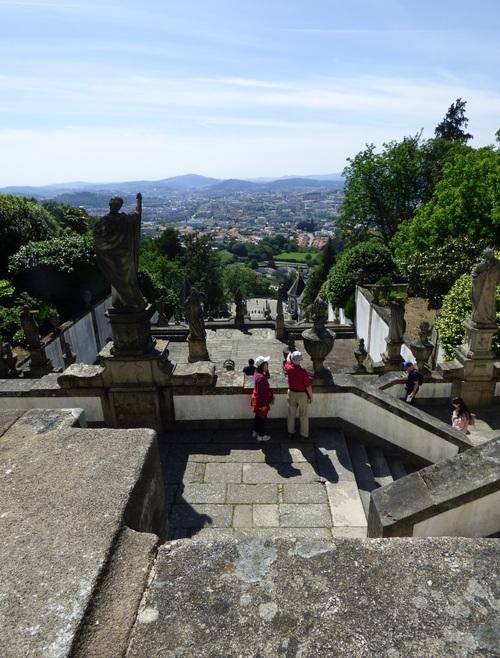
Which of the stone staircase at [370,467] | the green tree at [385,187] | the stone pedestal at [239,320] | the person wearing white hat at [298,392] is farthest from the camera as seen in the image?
the green tree at [385,187]

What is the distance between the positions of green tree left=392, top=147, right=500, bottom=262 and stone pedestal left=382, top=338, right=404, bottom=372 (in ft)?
24.4

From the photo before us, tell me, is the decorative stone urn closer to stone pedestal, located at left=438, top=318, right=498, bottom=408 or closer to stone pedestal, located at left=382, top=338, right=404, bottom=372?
stone pedestal, located at left=438, top=318, right=498, bottom=408

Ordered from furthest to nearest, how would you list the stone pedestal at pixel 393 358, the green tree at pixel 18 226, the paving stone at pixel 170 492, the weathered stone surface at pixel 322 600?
the green tree at pixel 18 226, the stone pedestal at pixel 393 358, the paving stone at pixel 170 492, the weathered stone surface at pixel 322 600

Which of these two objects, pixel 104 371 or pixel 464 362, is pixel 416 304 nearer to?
pixel 464 362

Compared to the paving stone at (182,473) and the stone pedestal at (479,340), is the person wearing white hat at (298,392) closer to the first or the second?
the paving stone at (182,473)

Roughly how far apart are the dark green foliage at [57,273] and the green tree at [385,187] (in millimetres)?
21285

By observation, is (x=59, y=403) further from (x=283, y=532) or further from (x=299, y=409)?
(x=283, y=532)

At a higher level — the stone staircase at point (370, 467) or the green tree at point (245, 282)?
the stone staircase at point (370, 467)

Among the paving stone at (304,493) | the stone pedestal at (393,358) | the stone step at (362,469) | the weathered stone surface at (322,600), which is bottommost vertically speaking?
the stone pedestal at (393,358)

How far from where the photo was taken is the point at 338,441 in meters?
6.87

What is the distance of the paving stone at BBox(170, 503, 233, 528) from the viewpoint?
529 centimetres

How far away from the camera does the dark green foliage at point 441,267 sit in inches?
630

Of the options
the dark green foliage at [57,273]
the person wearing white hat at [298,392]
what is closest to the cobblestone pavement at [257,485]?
the person wearing white hat at [298,392]

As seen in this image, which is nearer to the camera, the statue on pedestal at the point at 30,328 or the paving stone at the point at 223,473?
the paving stone at the point at 223,473
